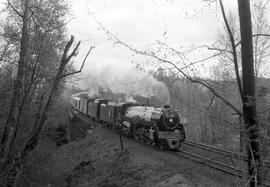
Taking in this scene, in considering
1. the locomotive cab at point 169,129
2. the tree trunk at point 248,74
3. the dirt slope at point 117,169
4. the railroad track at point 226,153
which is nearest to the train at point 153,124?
the locomotive cab at point 169,129

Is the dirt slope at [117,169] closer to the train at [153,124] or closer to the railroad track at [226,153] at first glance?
the train at [153,124]

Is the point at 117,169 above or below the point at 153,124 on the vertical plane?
below

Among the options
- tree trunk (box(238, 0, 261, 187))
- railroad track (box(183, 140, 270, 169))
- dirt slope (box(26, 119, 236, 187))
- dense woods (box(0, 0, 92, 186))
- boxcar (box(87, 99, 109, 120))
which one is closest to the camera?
tree trunk (box(238, 0, 261, 187))

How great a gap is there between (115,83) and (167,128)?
1440 centimetres

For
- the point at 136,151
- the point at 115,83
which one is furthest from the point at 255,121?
the point at 115,83

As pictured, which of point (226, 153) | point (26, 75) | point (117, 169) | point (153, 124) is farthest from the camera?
point (153, 124)

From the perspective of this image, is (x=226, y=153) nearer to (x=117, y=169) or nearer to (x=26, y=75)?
(x=117, y=169)

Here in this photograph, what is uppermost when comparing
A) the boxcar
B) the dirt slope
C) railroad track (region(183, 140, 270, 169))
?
the boxcar

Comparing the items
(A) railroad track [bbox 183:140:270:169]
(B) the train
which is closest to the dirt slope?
(B) the train

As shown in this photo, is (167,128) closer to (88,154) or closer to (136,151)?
(136,151)

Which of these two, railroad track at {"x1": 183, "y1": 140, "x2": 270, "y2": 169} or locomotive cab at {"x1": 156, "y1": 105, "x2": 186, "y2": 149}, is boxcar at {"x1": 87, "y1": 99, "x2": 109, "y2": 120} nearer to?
railroad track at {"x1": 183, "y1": 140, "x2": 270, "y2": 169}

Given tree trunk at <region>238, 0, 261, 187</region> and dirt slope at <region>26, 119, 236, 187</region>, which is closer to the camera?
tree trunk at <region>238, 0, 261, 187</region>

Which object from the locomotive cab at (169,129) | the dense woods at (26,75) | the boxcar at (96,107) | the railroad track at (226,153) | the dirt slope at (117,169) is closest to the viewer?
the railroad track at (226,153)

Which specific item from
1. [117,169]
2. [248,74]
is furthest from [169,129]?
[248,74]
